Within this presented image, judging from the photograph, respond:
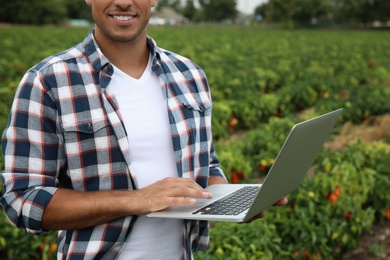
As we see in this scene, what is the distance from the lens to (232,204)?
5.00ft

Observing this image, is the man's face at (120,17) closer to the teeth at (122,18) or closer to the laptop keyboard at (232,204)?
the teeth at (122,18)

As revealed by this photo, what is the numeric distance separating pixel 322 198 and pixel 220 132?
2.71 m

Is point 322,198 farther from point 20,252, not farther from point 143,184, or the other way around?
point 143,184

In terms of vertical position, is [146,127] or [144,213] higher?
[146,127]

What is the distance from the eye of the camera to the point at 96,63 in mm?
1488

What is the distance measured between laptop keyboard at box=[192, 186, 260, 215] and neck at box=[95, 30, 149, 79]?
446 mm

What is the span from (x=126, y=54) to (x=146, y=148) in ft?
0.96

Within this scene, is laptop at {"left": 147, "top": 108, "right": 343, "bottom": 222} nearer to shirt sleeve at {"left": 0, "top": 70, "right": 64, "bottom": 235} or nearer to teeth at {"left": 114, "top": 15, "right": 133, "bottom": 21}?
shirt sleeve at {"left": 0, "top": 70, "right": 64, "bottom": 235}

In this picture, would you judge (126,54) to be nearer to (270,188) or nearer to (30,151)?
(30,151)

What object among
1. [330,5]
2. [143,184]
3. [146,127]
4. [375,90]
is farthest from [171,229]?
[330,5]

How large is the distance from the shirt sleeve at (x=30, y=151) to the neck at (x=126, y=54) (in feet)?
0.80

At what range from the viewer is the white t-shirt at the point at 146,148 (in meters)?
1.50

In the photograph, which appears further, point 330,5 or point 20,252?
point 330,5

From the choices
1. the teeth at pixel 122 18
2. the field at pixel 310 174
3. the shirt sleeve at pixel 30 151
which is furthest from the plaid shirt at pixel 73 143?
the field at pixel 310 174
